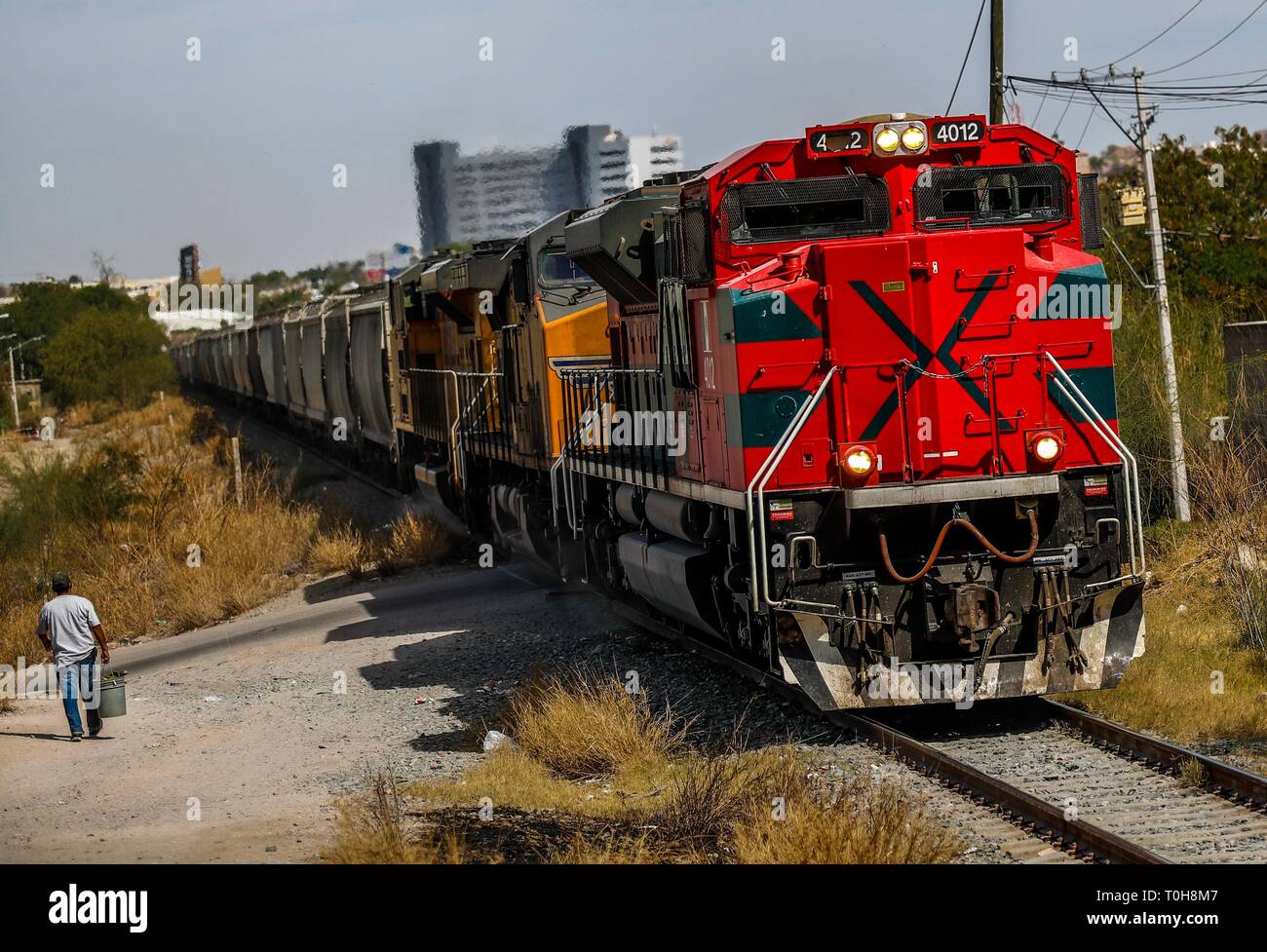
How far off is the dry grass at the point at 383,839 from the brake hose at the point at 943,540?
3.31m

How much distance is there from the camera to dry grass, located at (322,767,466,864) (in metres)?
7.53

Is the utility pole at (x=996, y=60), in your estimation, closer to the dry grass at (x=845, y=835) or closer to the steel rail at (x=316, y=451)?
the steel rail at (x=316, y=451)

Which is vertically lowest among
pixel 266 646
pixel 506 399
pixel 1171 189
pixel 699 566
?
pixel 266 646

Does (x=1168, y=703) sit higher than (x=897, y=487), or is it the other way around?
(x=897, y=487)

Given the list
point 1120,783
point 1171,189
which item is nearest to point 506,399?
point 1120,783

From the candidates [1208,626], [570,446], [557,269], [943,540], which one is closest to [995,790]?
[943,540]

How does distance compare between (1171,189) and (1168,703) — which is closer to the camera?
(1168,703)

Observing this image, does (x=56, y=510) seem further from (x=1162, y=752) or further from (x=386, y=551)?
(x=1162, y=752)

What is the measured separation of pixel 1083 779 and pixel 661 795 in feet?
8.18

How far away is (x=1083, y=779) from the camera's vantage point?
8945 mm

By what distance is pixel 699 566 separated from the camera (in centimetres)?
1170

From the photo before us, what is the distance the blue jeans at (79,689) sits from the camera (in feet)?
42.7
